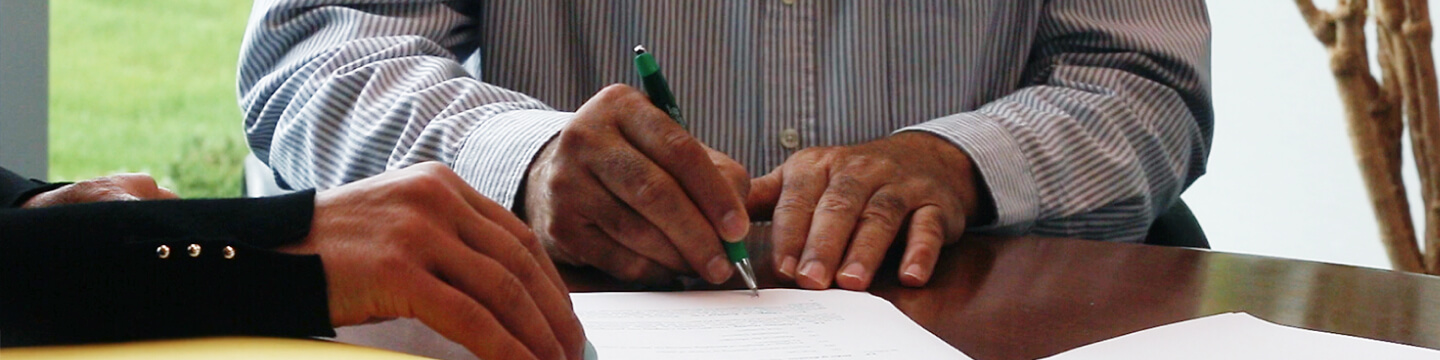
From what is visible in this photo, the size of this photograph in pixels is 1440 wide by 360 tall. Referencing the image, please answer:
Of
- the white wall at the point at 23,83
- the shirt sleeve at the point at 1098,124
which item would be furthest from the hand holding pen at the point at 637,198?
the white wall at the point at 23,83

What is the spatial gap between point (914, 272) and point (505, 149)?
1.09ft

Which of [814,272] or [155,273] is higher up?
[155,273]

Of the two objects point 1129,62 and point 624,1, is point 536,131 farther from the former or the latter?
point 1129,62

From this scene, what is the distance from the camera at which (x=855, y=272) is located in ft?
3.04

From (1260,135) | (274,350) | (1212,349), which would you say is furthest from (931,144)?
(1260,135)

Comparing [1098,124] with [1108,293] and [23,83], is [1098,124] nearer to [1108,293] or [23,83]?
[1108,293]

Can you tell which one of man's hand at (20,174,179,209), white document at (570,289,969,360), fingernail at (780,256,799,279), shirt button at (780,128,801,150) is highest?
man's hand at (20,174,179,209)

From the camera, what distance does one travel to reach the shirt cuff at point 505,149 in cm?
103

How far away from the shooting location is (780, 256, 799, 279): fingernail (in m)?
0.93

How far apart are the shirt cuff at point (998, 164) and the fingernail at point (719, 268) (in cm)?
35

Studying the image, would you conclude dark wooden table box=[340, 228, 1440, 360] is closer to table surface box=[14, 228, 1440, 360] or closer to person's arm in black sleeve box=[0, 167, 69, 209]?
table surface box=[14, 228, 1440, 360]

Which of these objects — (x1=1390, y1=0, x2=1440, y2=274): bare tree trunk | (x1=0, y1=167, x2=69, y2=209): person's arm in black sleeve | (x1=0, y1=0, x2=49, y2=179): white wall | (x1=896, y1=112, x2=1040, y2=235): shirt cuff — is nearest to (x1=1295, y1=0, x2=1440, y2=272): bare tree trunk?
(x1=1390, y1=0, x2=1440, y2=274): bare tree trunk

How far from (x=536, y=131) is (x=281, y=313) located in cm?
52

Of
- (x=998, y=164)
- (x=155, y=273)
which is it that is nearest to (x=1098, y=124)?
(x=998, y=164)
